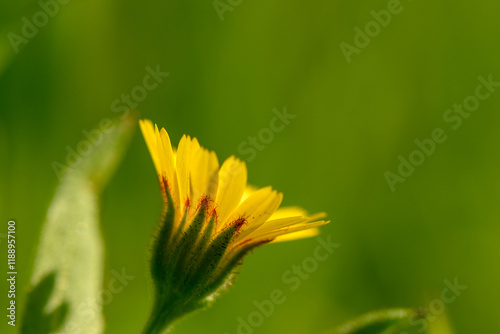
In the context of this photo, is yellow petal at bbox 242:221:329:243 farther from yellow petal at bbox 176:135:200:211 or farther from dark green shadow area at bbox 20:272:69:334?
dark green shadow area at bbox 20:272:69:334

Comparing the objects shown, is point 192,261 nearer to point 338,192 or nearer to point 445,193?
point 338,192

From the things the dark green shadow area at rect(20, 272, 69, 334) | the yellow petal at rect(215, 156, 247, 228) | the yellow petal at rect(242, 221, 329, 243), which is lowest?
the dark green shadow area at rect(20, 272, 69, 334)

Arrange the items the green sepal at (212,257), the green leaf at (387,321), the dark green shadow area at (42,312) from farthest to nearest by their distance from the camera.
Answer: the dark green shadow area at (42,312), the green leaf at (387,321), the green sepal at (212,257)

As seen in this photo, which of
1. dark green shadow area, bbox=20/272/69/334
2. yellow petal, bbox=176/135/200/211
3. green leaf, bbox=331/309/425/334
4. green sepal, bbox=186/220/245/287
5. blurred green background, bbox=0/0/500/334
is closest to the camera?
yellow petal, bbox=176/135/200/211

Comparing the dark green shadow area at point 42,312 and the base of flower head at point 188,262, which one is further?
the dark green shadow area at point 42,312

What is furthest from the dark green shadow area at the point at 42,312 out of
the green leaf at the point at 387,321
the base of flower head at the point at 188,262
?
the green leaf at the point at 387,321

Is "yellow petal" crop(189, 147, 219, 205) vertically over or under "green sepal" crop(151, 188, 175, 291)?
over

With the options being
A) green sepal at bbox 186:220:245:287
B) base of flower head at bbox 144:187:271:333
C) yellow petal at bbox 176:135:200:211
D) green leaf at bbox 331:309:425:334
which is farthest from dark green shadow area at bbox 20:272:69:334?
green leaf at bbox 331:309:425:334

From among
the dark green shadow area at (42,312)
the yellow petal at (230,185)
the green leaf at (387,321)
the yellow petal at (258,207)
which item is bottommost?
the green leaf at (387,321)

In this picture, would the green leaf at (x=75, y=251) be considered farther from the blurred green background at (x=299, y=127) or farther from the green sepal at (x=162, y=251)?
the blurred green background at (x=299, y=127)
